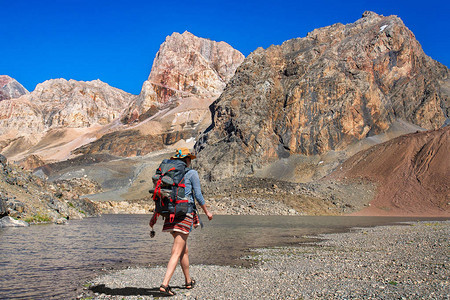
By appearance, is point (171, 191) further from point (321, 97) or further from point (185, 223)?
point (321, 97)

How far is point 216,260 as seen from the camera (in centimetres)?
1227

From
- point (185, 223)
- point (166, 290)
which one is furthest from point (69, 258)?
point (185, 223)

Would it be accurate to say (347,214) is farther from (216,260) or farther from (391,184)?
(216,260)

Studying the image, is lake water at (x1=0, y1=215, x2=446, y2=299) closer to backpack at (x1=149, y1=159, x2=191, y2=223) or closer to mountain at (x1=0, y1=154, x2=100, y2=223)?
backpack at (x1=149, y1=159, x2=191, y2=223)

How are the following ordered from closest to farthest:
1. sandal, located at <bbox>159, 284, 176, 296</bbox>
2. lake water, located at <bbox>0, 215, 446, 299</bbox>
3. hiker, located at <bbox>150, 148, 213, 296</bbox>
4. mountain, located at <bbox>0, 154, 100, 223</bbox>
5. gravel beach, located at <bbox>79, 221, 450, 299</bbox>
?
1. gravel beach, located at <bbox>79, 221, 450, 299</bbox>
2. sandal, located at <bbox>159, 284, 176, 296</bbox>
3. hiker, located at <bbox>150, 148, 213, 296</bbox>
4. lake water, located at <bbox>0, 215, 446, 299</bbox>
5. mountain, located at <bbox>0, 154, 100, 223</bbox>

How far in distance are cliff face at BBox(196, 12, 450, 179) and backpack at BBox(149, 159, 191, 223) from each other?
76140mm

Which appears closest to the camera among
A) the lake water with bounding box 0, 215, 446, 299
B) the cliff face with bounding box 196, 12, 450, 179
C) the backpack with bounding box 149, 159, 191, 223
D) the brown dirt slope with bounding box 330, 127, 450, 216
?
the backpack with bounding box 149, 159, 191, 223

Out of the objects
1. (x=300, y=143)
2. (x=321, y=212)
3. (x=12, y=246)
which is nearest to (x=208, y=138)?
(x=300, y=143)

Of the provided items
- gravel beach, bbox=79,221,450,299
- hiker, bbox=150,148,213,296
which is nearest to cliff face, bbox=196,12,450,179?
gravel beach, bbox=79,221,450,299

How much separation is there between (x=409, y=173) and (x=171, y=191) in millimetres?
60352

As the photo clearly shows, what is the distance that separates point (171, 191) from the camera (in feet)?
23.5

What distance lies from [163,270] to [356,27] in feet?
375

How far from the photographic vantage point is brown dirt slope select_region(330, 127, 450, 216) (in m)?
54.4

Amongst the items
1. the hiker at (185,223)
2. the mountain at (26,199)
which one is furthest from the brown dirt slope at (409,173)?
the hiker at (185,223)
